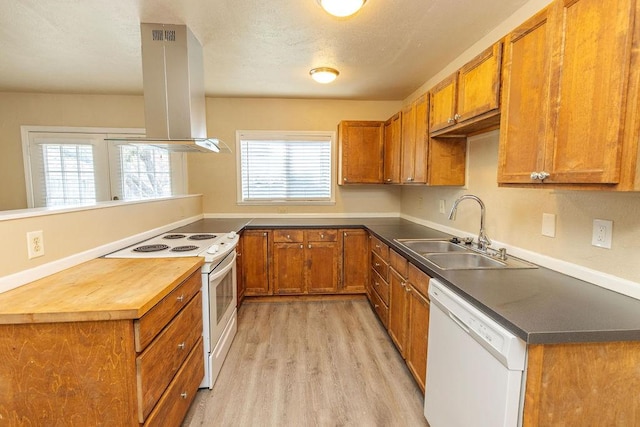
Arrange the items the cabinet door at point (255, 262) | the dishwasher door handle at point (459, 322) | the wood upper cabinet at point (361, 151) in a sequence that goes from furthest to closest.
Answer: the wood upper cabinet at point (361, 151) → the cabinet door at point (255, 262) → the dishwasher door handle at point (459, 322)

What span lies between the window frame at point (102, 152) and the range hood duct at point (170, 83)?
167 cm

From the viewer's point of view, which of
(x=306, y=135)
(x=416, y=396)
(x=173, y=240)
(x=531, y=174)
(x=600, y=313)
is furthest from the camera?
(x=306, y=135)

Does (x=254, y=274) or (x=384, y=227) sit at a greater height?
(x=384, y=227)

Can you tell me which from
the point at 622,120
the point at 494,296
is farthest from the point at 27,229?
the point at 622,120

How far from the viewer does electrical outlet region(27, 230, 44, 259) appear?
1.43 meters

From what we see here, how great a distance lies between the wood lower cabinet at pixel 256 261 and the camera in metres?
3.35

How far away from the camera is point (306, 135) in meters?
3.95

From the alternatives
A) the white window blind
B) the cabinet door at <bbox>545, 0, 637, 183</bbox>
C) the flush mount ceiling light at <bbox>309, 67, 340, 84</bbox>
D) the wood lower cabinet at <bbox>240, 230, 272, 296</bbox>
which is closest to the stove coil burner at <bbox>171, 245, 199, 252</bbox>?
the wood lower cabinet at <bbox>240, 230, 272, 296</bbox>

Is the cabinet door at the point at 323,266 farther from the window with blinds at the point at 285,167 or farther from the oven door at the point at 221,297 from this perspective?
the oven door at the point at 221,297

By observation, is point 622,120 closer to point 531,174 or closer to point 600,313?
point 531,174

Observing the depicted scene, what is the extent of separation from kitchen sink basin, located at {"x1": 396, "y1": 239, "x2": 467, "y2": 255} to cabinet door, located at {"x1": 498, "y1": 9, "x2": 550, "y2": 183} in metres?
0.88

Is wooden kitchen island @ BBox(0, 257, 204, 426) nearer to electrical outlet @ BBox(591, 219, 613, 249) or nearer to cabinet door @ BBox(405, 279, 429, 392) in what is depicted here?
cabinet door @ BBox(405, 279, 429, 392)

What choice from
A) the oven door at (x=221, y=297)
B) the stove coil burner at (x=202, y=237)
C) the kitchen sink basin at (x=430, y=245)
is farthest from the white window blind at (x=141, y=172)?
the kitchen sink basin at (x=430, y=245)

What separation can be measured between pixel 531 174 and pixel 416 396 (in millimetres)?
1520
